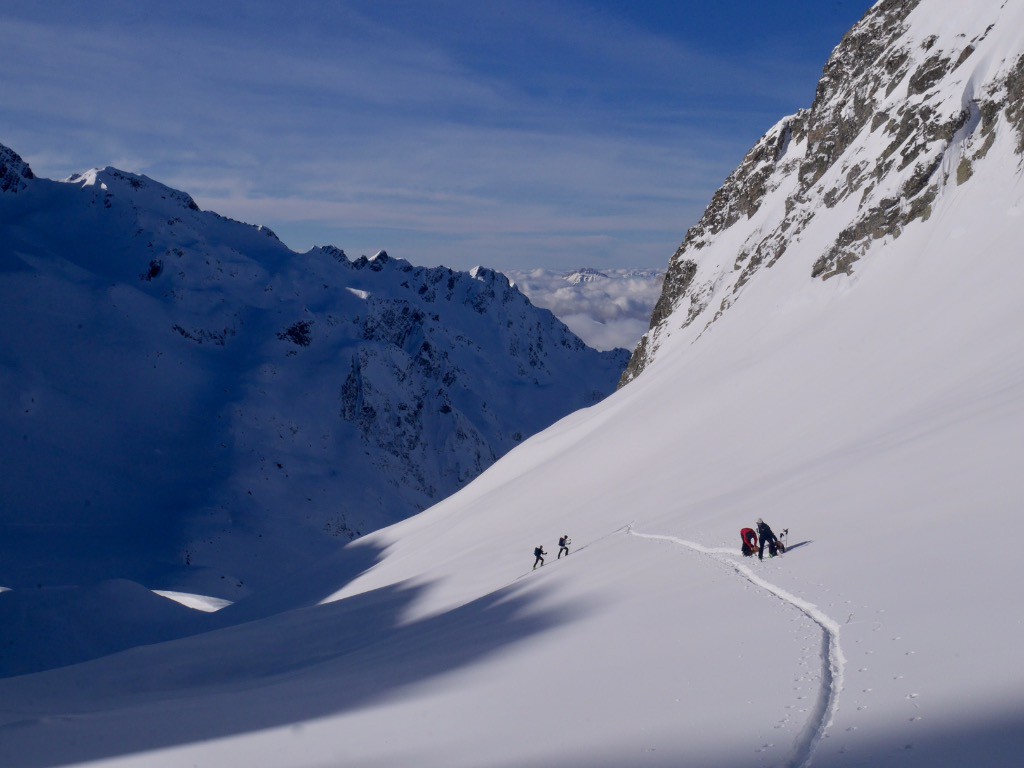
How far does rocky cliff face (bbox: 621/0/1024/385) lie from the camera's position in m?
34.7

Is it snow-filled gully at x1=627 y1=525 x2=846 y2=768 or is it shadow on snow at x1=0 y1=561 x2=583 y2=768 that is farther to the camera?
shadow on snow at x1=0 y1=561 x2=583 y2=768

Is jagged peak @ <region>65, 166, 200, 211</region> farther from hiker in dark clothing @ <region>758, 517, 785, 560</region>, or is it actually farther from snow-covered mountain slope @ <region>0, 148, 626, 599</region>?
hiker in dark clothing @ <region>758, 517, 785, 560</region>

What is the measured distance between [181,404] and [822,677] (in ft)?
316

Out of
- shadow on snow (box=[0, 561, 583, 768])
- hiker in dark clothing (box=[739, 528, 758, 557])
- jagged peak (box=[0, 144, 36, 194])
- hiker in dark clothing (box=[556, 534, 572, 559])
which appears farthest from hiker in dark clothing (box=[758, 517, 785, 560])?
jagged peak (box=[0, 144, 36, 194])

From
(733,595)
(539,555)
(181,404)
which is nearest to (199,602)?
(539,555)

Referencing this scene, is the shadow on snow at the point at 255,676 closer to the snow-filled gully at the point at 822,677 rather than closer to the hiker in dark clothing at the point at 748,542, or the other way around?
the hiker in dark clothing at the point at 748,542

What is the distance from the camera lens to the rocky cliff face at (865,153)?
34.7 meters

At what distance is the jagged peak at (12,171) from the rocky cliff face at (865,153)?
9820 centimetres

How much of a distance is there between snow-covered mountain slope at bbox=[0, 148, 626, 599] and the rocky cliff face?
3877cm

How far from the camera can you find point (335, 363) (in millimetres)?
116438

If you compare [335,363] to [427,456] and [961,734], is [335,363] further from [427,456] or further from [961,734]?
[961,734]

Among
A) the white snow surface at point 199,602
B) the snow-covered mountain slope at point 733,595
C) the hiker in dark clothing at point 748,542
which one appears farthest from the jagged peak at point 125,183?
the hiker in dark clothing at point 748,542

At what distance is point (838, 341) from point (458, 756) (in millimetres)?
27868

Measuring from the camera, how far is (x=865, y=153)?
4328 centimetres
